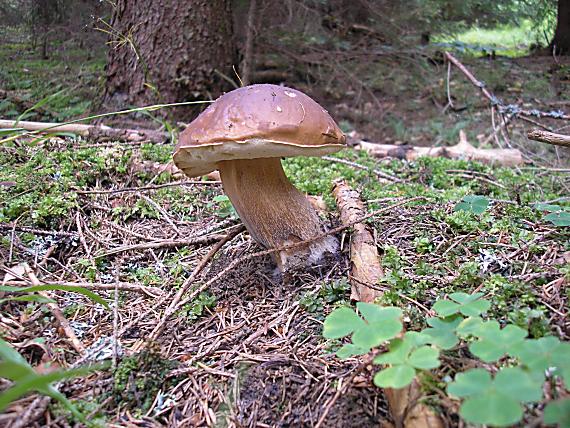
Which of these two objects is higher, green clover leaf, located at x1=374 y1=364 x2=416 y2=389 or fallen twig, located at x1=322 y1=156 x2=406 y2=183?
green clover leaf, located at x1=374 y1=364 x2=416 y2=389

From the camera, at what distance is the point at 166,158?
2.91 metres

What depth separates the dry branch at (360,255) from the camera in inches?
54.5

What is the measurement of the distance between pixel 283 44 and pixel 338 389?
482 centimetres

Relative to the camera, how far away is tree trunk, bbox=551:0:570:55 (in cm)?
648

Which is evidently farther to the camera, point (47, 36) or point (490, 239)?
point (47, 36)

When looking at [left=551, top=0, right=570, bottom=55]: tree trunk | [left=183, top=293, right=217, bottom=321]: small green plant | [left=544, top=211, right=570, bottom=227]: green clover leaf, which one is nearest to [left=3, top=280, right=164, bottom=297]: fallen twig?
[left=183, top=293, right=217, bottom=321]: small green plant

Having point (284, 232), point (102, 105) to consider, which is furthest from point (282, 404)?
point (102, 105)

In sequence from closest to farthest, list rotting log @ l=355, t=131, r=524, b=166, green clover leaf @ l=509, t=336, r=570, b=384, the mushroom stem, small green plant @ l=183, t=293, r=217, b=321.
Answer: green clover leaf @ l=509, t=336, r=570, b=384 < small green plant @ l=183, t=293, r=217, b=321 < the mushroom stem < rotting log @ l=355, t=131, r=524, b=166

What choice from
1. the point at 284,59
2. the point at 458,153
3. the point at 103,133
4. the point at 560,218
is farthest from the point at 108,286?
the point at 284,59

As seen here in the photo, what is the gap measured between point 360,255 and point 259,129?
0.64m

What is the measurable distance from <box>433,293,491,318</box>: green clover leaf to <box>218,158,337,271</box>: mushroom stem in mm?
672

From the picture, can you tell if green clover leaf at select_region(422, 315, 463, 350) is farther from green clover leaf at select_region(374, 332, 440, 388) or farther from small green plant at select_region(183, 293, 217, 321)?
small green plant at select_region(183, 293, 217, 321)

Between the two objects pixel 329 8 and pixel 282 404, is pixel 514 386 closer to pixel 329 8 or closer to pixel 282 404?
pixel 282 404

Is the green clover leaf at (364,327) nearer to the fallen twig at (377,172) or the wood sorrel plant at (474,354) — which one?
the wood sorrel plant at (474,354)
